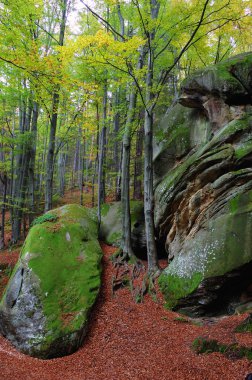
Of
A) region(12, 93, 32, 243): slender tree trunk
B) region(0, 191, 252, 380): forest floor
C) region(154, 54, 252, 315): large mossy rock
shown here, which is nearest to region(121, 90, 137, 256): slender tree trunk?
Result: region(154, 54, 252, 315): large mossy rock

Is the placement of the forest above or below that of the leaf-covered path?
above

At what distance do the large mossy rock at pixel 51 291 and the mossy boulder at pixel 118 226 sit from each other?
2285 mm

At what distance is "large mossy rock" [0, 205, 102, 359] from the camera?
6227 millimetres

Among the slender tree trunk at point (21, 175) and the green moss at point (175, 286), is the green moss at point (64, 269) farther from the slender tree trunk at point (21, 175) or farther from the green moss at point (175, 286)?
the slender tree trunk at point (21, 175)

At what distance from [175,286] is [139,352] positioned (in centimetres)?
224

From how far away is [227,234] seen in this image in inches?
274

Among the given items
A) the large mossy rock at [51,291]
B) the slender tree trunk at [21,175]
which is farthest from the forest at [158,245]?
the slender tree trunk at [21,175]

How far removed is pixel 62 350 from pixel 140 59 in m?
9.56

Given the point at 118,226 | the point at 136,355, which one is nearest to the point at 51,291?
the point at 136,355

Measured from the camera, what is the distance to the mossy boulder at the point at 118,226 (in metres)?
11.3

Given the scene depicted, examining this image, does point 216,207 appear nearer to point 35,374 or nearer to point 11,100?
point 35,374

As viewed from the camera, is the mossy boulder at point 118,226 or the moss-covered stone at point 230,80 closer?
the moss-covered stone at point 230,80

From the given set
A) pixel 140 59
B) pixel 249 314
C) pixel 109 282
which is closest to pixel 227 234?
pixel 249 314

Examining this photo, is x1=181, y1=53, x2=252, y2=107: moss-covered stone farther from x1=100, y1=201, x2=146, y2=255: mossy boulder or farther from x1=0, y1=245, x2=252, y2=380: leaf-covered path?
x1=0, y1=245, x2=252, y2=380: leaf-covered path
